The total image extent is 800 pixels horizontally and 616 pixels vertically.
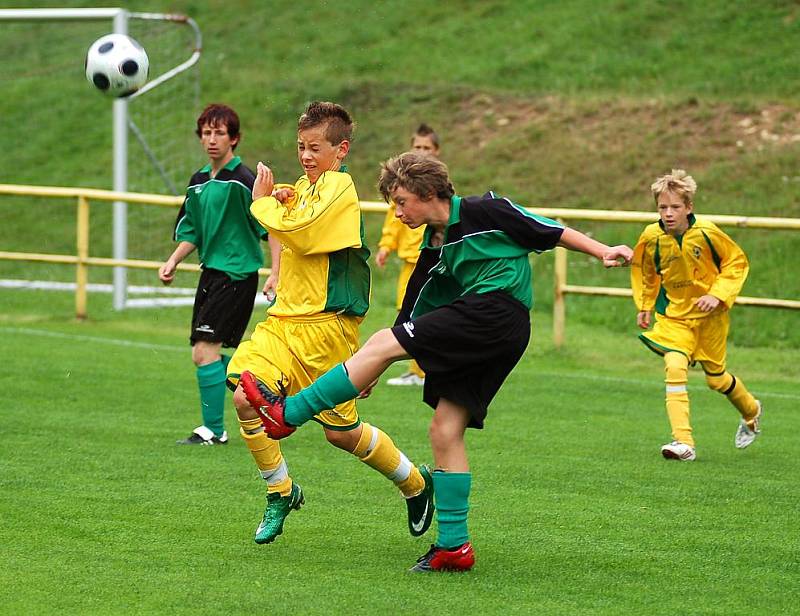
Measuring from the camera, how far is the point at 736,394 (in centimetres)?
806

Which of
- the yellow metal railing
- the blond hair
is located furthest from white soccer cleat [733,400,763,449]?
the yellow metal railing

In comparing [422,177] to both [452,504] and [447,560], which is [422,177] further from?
[447,560]

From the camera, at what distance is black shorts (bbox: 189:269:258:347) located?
778 centimetres

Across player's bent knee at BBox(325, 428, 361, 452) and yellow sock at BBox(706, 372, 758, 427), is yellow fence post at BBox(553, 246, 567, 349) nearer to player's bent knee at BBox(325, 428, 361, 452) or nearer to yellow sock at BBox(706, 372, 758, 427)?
yellow sock at BBox(706, 372, 758, 427)

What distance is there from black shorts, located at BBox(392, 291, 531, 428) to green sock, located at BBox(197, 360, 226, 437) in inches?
117

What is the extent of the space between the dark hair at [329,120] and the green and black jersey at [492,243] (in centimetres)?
88

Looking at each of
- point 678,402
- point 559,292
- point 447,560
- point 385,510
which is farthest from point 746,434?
point 447,560

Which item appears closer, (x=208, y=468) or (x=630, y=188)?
(x=208, y=468)

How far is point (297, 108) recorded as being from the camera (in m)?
22.5

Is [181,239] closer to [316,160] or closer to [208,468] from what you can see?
[208,468]

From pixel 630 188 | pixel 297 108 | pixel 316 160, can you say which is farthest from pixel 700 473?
pixel 297 108

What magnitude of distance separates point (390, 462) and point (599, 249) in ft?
4.45

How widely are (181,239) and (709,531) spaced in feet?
11.7

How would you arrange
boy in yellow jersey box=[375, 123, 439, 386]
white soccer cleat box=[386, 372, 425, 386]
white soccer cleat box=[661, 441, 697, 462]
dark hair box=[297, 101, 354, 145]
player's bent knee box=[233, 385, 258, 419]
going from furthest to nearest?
1. white soccer cleat box=[386, 372, 425, 386]
2. boy in yellow jersey box=[375, 123, 439, 386]
3. white soccer cleat box=[661, 441, 697, 462]
4. dark hair box=[297, 101, 354, 145]
5. player's bent knee box=[233, 385, 258, 419]
